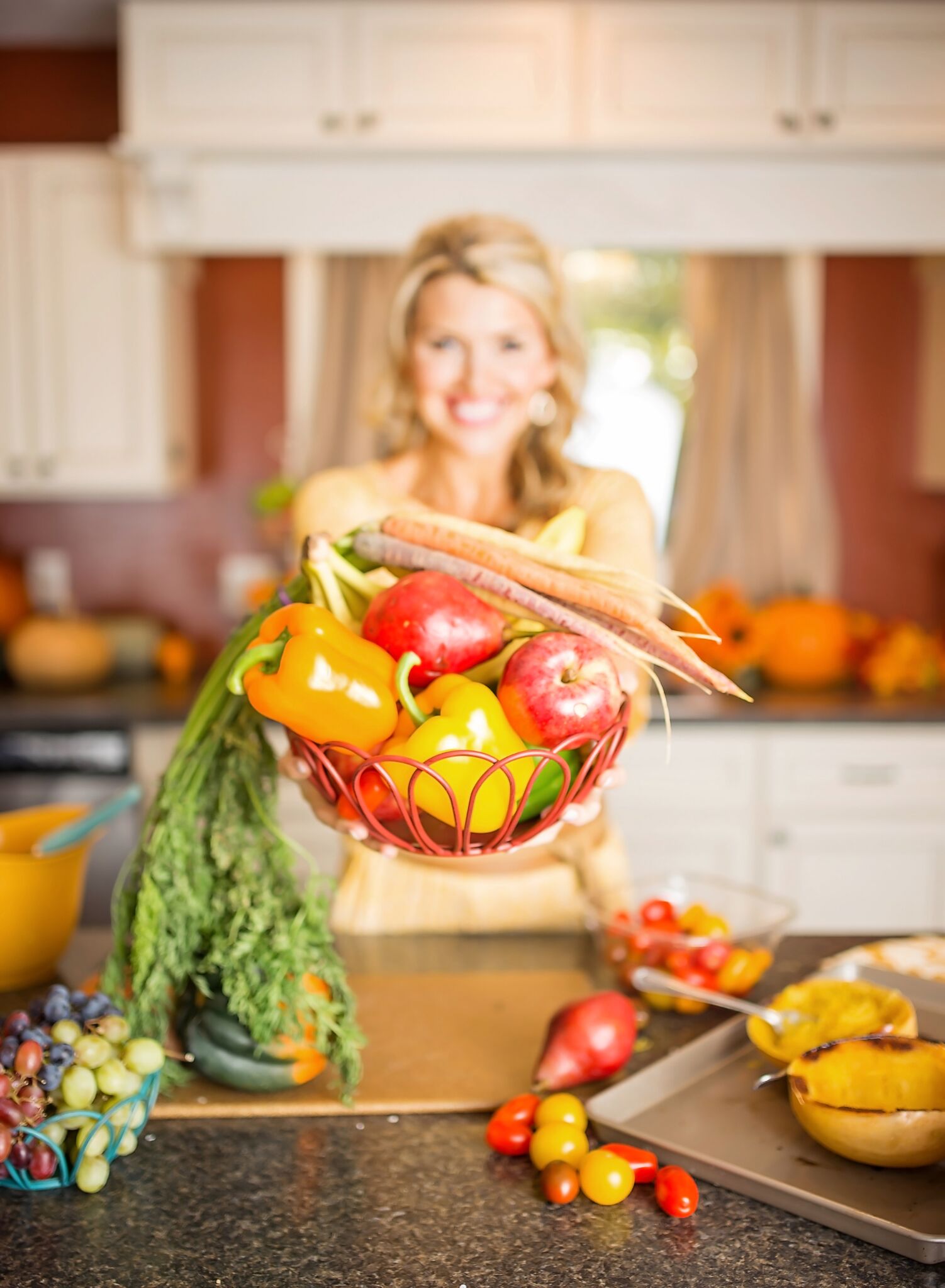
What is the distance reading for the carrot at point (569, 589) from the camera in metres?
1.10

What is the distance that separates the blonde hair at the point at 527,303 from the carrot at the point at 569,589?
70 centimetres

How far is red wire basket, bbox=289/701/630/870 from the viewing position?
98cm

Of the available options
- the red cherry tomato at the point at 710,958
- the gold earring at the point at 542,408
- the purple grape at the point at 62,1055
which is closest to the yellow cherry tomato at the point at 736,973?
the red cherry tomato at the point at 710,958

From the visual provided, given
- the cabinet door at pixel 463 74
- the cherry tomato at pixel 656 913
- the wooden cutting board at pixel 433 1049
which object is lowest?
the wooden cutting board at pixel 433 1049

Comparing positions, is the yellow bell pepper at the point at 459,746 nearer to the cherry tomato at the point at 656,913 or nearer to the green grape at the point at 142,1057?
the green grape at the point at 142,1057

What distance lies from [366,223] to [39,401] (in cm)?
103

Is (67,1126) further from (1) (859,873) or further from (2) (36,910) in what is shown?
(1) (859,873)

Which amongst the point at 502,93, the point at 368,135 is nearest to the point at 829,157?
the point at 502,93

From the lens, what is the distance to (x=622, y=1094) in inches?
47.1

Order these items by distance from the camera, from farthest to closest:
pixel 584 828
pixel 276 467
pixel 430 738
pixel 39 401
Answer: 1. pixel 276 467
2. pixel 39 401
3. pixel 584 828
4. pixel 430 738

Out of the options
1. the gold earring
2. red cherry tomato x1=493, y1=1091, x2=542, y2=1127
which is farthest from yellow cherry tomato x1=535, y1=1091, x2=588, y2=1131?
the gold earring

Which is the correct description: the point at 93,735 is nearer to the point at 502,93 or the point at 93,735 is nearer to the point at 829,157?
the point at 502,93

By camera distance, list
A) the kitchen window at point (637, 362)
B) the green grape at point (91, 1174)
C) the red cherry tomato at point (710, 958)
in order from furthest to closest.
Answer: the kitchen window at point (637, 362), the red cherry tomato at point (710, 958), the green grape at point (91, 1174)

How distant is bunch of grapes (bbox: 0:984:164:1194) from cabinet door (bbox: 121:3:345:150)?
2.63m
